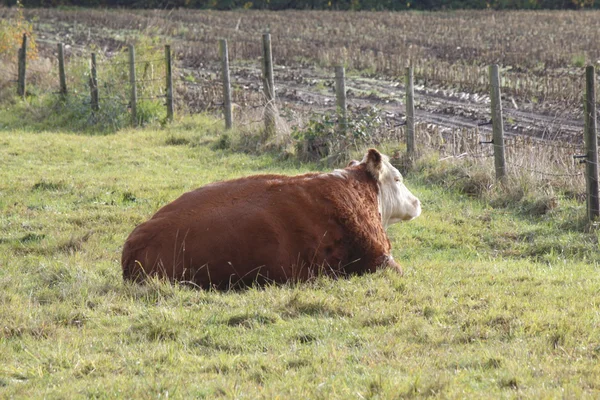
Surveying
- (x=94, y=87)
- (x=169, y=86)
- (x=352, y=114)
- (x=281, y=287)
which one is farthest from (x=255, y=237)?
(x=94, y=87)

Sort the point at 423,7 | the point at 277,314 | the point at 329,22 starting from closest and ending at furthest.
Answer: the point at 277,314 < the point at 329,22 < the point at 423,7

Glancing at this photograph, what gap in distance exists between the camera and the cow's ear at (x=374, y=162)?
7.79 m

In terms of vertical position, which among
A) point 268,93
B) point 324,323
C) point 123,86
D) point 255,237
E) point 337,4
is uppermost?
point 337,4

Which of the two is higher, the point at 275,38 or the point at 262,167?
the point at 275,38

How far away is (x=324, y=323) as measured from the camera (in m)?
5.77

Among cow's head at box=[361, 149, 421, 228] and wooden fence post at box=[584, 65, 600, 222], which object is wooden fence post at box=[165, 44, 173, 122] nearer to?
wooden fence post at box=[584, 65, 600, 222]

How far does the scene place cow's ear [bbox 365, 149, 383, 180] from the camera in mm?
7790

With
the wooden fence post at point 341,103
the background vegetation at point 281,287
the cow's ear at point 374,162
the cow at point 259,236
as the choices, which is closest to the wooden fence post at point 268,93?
the background vegetation at point 281,287

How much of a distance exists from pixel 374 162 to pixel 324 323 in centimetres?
239

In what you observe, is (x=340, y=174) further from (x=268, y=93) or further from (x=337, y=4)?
(x=337, y=4)

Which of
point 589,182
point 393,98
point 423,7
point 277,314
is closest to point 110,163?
point 589,182

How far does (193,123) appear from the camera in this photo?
17172 mm

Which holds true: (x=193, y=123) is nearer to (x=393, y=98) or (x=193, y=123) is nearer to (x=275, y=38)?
(x=393, y=98)

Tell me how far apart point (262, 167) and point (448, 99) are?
946 centimetres
